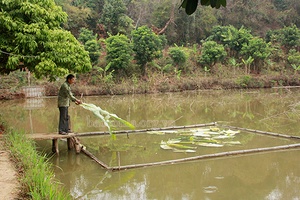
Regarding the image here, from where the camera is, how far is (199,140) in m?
7.11

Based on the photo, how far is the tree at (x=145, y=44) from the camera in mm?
20188

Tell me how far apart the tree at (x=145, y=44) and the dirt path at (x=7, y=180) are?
53.0ft

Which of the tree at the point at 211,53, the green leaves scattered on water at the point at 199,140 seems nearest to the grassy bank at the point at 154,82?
the tree at the point at 211,53

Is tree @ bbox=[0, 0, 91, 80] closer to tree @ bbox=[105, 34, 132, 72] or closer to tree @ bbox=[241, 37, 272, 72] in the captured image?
tree @ bbox=[105, 34, 132, 72]

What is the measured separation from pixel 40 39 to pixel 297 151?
17.2 feet

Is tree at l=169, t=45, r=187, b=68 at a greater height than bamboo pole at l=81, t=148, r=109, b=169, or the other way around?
tree at l=169, t=45, r=187, b=68

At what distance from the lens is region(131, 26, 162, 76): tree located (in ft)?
66.2

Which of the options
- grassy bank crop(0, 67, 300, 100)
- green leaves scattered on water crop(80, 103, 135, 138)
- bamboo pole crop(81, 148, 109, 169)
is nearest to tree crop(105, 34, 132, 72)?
grassy bank crop(0, 67, 300, 100)

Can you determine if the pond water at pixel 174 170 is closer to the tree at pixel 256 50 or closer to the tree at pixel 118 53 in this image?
the tree at pixel 118 53

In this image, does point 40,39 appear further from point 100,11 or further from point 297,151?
point 100,11

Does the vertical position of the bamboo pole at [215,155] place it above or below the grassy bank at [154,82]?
below

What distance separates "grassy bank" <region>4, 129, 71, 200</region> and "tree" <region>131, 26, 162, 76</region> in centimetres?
1526

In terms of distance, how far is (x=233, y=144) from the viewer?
6855 mm

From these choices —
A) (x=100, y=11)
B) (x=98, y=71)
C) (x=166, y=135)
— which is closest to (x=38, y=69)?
(x=166, y=135)
